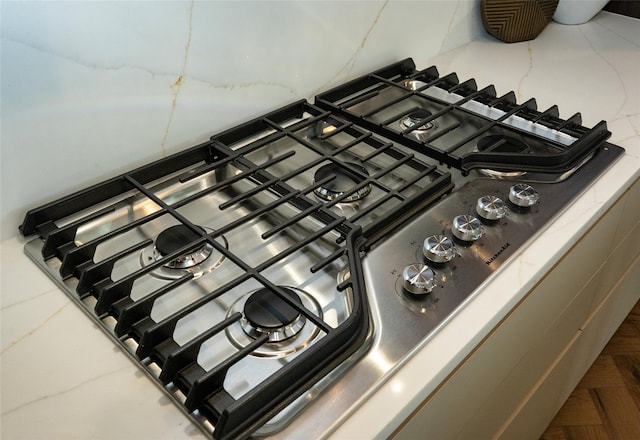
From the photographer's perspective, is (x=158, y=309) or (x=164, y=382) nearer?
(x=164, y=382)

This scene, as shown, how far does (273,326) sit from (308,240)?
0.44 feet

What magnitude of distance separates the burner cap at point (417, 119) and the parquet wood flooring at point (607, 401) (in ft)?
3.04

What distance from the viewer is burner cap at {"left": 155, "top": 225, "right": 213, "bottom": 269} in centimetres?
84

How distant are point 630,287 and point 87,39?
4.61 feet

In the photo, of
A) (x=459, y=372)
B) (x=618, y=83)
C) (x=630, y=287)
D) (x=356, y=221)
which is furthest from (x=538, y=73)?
(x=459, y=372)

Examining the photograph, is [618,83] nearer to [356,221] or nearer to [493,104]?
[493,104]

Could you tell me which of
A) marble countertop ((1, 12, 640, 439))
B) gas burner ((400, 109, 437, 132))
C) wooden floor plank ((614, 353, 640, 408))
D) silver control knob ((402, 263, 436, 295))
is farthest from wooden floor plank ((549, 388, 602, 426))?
silver control knob ((402, 263, 436, 295))

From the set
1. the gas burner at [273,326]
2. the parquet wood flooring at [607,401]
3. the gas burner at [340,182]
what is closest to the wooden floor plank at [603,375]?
the parquet wood flooring at [607,401]

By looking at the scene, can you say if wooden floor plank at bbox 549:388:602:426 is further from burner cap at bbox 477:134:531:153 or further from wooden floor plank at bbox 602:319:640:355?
burner cap at bbox 477:134:531:153

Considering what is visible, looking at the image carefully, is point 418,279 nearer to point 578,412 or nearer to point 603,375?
point 578,412

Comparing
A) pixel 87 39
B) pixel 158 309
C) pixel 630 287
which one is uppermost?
pixel 87 39

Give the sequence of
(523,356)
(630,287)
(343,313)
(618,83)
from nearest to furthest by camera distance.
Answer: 1. (343,313)
2. (523,356)
3. (618,83)
4. (630,287)

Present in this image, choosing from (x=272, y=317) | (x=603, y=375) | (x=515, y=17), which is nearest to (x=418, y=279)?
(x=272, y=317)

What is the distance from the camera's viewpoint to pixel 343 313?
2.53 ft
